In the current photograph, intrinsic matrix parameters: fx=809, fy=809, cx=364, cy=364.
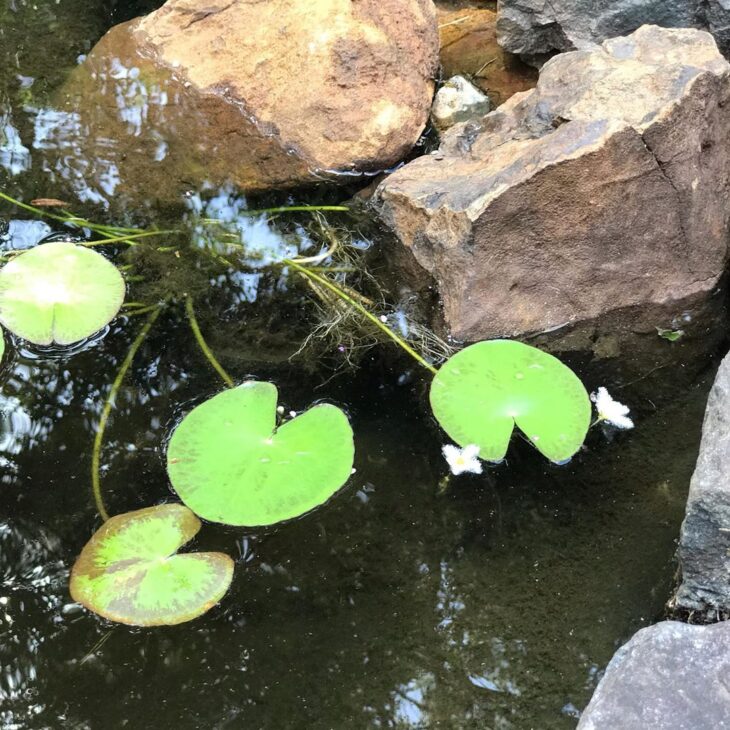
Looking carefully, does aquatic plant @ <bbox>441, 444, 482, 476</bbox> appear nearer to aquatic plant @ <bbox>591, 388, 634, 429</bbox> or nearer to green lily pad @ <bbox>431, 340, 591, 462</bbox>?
green lily pad @ <bbox>431, 340, 591, 462</bbox>

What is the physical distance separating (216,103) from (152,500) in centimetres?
160

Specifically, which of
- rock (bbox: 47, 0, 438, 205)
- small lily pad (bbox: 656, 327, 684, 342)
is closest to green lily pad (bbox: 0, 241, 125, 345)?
rock (bbox: 47, 0, 438, 205)

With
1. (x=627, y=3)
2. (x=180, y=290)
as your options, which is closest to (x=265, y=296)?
(x=180, y=290)

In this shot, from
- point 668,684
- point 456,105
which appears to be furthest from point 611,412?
point 456,105

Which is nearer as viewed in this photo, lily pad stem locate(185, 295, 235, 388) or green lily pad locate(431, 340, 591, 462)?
green lily pad locate(431, 340, 591, 462)

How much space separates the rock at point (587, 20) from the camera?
2.77 meters

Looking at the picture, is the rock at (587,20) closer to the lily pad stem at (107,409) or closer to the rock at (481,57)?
the rock at (481,57)

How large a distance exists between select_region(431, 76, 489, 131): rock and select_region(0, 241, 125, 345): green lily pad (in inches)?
52.5

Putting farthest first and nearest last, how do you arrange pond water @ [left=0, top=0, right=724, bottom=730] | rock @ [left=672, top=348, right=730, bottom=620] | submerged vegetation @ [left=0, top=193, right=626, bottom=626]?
submerged vegetation @ [left=0, top=193, right=626, bottom=626] → pond water @ [left=0, top=0, right=724, bottom=730] → rock @ [left=672, top=348, right=730, bottom=620]

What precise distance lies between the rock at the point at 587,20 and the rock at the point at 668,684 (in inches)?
87.0

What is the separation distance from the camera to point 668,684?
1.29m

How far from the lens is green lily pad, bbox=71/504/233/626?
167cm

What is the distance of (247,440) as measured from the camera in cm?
191

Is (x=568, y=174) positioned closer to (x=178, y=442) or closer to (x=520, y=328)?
(x=520, y=328)
